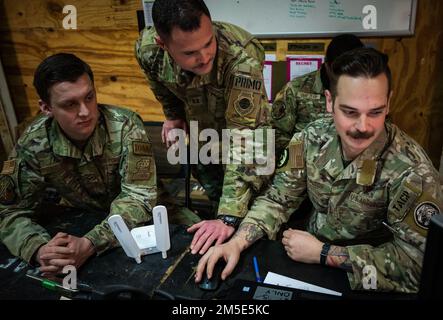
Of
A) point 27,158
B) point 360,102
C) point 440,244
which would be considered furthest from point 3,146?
point 440,244

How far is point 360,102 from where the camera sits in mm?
1169

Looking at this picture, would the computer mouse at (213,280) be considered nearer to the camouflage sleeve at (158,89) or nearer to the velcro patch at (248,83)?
the velcro patch at (248,83)

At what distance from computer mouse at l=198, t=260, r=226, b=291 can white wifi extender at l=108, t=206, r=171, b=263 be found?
18 centimetres

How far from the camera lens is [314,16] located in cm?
230

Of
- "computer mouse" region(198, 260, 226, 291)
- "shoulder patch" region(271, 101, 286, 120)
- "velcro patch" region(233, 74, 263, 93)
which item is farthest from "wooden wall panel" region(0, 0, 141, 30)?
"computer mouse" region(198, 260, 226, 291)

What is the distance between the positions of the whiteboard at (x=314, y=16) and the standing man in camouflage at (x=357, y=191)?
3.77ft

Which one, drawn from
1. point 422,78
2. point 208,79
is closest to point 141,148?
point 208,79

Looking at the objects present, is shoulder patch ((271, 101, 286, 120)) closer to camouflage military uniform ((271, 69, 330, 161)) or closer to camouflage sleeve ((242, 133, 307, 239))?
camouflage military uniform ((271, 69, 330, 161))

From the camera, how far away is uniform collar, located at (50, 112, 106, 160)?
1533 millimetres

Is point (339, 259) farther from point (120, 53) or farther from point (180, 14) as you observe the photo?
point (120, 53)

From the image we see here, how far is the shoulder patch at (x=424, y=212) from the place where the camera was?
1.07 metres

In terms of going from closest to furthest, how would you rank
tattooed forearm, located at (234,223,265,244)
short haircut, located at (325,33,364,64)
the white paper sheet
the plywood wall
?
the white paper sheet → tattooed forearm, located at (234,223,265,244) → short haircut, located at (325,33,364,64) → the plywood wall

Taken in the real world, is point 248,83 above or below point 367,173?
above

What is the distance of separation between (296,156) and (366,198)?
31 centimetres
